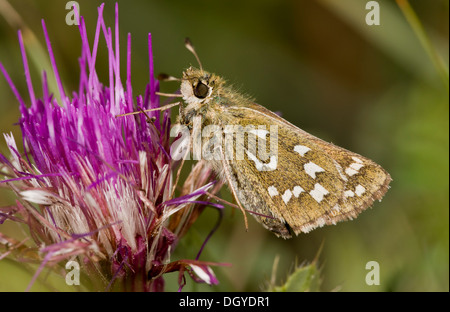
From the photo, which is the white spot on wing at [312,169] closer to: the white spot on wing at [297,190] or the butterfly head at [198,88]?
the white spot on wing at [297,190]

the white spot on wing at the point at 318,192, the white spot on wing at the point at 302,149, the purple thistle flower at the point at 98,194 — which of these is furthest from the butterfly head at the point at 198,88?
the white spot on wing at the point at 318,192

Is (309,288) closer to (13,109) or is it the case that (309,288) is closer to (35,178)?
(35,178)

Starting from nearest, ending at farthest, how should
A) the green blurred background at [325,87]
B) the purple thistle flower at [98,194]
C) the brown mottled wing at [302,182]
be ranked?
the purple thistle flower at [98,194]
the brown mottled wing at [302,182]
the green blurred background at [325,87]

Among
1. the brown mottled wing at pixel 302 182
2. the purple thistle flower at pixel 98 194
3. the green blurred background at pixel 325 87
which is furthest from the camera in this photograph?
the green blurred background at pixel 325 87

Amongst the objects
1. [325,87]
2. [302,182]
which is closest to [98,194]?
[302,182]

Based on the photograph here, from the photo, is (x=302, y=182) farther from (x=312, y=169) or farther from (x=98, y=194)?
(x=98, y=194)

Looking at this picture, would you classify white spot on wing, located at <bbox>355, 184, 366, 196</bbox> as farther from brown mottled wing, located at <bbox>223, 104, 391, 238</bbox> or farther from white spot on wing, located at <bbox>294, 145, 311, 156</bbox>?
white spot on wing, located at <bbox>294, 145, 311, 156</bbox>
